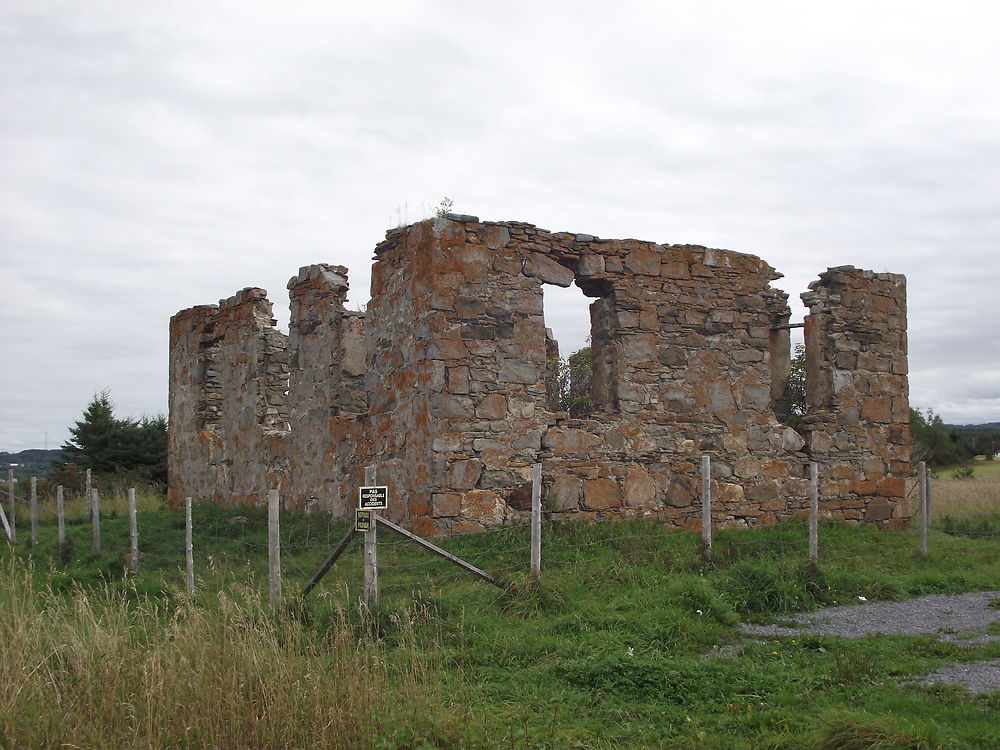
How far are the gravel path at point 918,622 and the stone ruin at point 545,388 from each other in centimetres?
299

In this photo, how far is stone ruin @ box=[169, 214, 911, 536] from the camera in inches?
389

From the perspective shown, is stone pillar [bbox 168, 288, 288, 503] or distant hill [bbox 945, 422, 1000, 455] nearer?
stone pillar [bbox 168, 288, 288, 503]

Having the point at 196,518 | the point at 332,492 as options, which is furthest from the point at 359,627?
the point at 196,518

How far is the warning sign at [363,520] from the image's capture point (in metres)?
6.93

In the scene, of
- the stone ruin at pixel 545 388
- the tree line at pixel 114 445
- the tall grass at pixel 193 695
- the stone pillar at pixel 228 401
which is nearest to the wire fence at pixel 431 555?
the stone ruin at pixel 545 388

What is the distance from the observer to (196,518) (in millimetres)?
13273

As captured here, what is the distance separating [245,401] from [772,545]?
26.9ft

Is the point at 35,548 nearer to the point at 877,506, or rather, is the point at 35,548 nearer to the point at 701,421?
the point at 701,421

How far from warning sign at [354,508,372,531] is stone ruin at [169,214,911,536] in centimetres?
257

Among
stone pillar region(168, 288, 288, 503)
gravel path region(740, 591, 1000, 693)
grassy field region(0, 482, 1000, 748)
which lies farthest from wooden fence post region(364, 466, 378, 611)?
stone pillar region(168, 288, 288, 503)

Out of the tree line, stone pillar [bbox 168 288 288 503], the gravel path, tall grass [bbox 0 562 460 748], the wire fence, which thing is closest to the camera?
tall grass [bbox 0 562 460 748]

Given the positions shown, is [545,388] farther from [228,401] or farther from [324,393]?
[228,401]

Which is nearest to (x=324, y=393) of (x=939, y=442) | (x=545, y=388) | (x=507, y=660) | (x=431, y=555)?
(x=545, y=388)

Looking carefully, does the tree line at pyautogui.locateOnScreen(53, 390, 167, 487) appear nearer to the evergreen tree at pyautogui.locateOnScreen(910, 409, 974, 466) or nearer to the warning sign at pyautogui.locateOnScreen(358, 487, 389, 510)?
the warning sign at pyautogui.locateOnScreen(358, 487, 389, 510)
